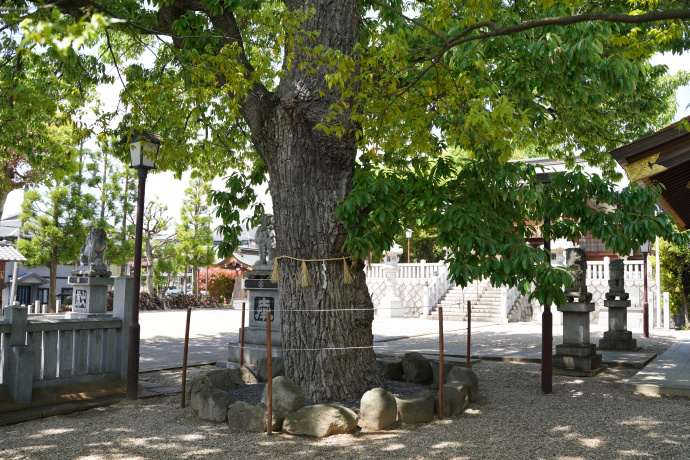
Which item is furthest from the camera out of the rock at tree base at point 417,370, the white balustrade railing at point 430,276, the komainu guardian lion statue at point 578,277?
the white balustrade railing at point 430,276

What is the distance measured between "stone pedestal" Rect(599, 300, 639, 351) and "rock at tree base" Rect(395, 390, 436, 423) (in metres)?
9.23

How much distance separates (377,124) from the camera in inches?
271

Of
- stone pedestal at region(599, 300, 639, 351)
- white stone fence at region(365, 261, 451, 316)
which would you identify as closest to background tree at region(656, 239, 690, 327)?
stone pedestal at region(599, 300, 639, 351)

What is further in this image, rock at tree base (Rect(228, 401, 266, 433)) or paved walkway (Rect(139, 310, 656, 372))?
paved walkway (Rect(139, 310, 656, 372))

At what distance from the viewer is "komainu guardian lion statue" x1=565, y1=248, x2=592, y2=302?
10.5 m

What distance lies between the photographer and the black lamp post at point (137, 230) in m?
7.73

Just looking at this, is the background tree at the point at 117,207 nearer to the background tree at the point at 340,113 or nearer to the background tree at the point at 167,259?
the background tree at the point at 167,259

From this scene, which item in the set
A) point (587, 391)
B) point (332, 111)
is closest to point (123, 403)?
point (332, 111)

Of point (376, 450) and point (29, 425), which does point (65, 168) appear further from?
point (376, 450)

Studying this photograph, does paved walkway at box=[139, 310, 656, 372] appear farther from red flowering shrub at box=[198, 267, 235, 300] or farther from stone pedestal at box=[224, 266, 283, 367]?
red flowering shrub at box=[198, 267, 235, 300]

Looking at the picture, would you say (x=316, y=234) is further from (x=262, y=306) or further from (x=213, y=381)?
Answer: (x=262, y=306)

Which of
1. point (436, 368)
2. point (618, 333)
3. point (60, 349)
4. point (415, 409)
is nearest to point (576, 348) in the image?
point (436, 368)

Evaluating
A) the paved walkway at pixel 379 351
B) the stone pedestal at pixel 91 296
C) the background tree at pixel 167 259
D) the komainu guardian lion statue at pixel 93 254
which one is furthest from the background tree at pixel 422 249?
the stone pedestal at pixel 91 296

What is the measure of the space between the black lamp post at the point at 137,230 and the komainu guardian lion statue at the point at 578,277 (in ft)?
23.4
